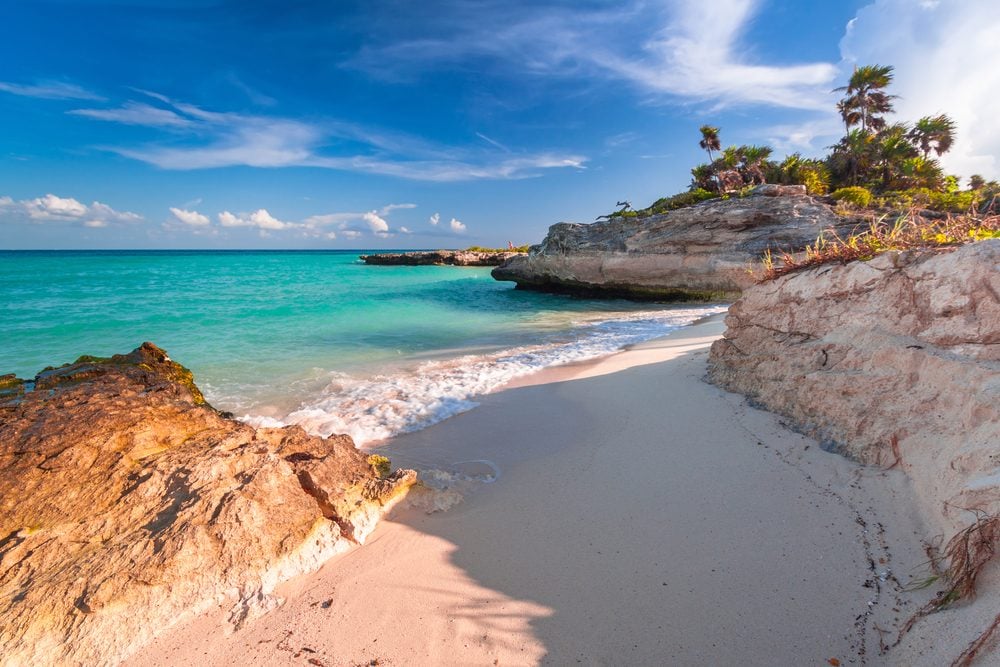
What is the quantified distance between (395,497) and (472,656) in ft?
5.20

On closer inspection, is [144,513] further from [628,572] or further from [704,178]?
[704,178]

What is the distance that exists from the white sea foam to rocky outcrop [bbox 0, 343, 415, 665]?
201 centimetres

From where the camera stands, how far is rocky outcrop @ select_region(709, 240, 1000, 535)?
8.54 ft

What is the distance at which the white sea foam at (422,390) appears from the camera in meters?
5.73

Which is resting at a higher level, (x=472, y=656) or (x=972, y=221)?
(x=972, y=221)

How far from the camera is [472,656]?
2.13m

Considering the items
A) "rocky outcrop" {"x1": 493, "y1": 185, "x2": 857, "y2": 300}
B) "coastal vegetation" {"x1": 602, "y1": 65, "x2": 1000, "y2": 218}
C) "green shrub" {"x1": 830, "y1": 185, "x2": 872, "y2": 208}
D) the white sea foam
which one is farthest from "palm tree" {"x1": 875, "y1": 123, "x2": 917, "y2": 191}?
the white sea foam

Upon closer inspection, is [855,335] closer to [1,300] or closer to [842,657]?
[842,657]

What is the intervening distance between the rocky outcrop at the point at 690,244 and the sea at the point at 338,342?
5.15ft

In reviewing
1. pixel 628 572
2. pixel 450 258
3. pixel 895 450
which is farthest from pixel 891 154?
pixel 450 258

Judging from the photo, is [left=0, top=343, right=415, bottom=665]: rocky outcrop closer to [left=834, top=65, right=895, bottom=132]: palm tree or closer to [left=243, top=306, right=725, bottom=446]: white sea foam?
[left=243, top=306, right=725, bottom=446]: white sea foam

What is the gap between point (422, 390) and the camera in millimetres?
6984

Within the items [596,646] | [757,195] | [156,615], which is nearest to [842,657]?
[596,646]

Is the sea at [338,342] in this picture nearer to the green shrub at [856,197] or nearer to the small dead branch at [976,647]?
the small dead branch at [976,647]
